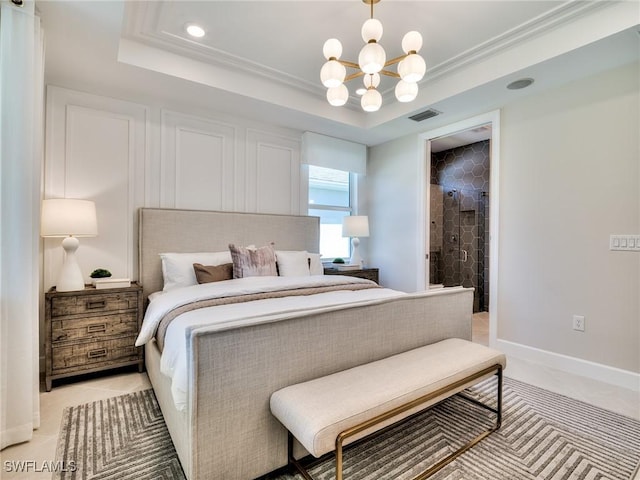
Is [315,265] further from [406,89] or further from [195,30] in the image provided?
[195,30]

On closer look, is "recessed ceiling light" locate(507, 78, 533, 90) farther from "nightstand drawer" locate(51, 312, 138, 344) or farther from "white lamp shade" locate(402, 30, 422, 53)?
"nightstand drawer" locate(51, 312, 138, 344)

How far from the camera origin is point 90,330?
2559 millimetres

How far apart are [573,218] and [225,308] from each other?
9.70ft

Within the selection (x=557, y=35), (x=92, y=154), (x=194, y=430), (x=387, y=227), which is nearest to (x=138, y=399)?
(x=194, y=430)

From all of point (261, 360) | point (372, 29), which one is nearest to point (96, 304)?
point (261, 360)

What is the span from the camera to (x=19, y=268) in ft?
6.05

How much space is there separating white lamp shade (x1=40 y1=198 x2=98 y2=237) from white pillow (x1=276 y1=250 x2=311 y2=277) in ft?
5.41

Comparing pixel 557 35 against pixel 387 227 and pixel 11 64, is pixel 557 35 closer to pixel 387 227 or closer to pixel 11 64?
pixel 387 227

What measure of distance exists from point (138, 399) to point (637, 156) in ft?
13.5

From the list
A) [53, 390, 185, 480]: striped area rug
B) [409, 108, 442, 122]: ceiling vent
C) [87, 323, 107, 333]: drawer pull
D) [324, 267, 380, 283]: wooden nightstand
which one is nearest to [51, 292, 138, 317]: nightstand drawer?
[87, 323, 107, 333]: drawer pull

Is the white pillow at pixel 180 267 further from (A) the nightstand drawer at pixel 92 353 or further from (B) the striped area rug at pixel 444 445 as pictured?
(B) the striped area rug at pixel 444 445

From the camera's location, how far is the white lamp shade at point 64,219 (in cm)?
249

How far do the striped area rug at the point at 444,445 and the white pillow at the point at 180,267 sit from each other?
0.99m

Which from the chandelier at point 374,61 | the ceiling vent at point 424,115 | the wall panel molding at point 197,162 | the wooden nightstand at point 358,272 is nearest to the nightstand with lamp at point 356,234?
the wooden nightstand at point 358,272
